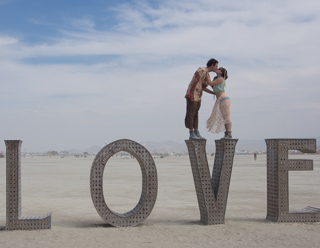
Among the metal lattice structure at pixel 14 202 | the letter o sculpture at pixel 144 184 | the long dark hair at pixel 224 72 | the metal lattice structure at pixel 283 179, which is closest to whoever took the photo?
the metal lattice structure at pixel 14 202

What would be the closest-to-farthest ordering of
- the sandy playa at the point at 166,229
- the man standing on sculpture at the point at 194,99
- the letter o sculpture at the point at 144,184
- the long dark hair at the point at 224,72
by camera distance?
1. the sandy playa at the point at 166,229
2. the letter o sculpture at the point at 144,184
3. the man standing on sculpture at the point at 194,99
4. the long dark hair at the point at 224,72

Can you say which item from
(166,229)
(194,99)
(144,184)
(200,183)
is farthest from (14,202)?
(194,99)

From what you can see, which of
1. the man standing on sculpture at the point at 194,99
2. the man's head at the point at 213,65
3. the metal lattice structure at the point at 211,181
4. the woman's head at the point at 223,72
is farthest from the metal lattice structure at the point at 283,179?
the man's head at the point at 213,65

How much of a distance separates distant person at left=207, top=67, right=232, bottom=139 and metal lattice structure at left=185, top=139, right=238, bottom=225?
55 centimetres

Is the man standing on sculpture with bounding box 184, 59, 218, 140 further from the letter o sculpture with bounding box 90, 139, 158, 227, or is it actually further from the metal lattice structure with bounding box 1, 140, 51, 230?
the metal lattice structure with bounding box 1, 140, 51, 230

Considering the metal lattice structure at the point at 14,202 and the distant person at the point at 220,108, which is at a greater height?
the distant person at the point at 220,108

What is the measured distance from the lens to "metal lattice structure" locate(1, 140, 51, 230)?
→ 31.0 ft

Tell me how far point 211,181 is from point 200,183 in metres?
0.40

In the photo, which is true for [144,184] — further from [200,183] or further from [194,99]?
[194,99]

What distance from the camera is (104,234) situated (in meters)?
9.15

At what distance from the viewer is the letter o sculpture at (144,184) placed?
31.8 feet

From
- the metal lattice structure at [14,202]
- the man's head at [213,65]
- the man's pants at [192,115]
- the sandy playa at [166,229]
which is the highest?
the man's head at [213,65]

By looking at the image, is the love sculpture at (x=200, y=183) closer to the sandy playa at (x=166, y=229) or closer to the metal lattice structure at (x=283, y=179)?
the metal lattice structure at (x=283, y=179)

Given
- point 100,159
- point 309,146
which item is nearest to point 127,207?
point 100,159
